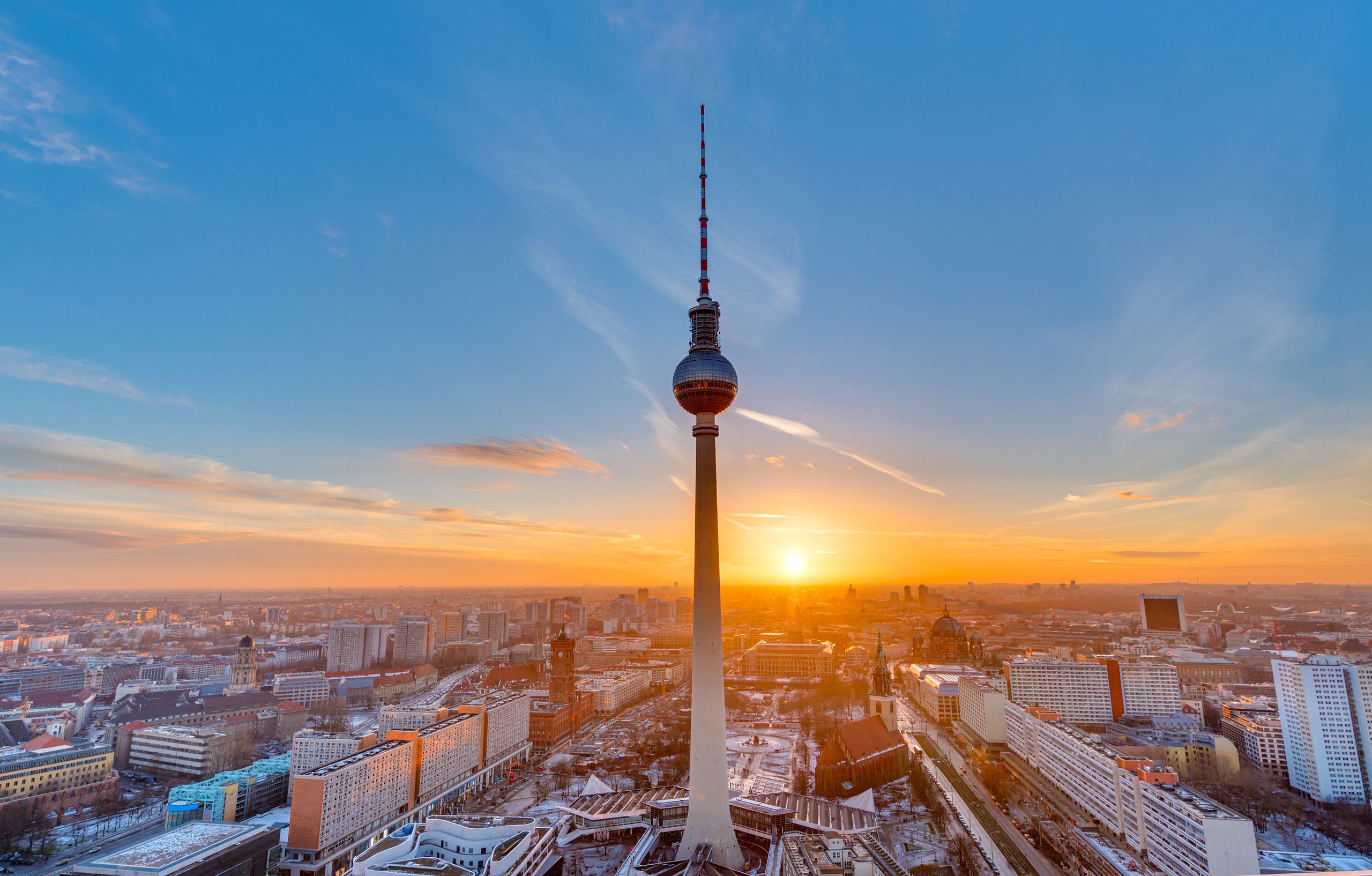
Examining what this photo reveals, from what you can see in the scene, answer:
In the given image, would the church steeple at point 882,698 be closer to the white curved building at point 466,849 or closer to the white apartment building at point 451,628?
the white curved building at point 466,849

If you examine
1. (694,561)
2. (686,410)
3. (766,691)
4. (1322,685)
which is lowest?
(766,691)

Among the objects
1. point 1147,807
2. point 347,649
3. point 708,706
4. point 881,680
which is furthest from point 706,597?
point 347,649

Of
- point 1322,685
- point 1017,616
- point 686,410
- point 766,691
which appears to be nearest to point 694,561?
point 686,410

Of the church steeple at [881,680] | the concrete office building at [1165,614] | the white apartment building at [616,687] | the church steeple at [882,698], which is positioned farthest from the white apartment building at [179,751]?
the concrete office building at [1165,614]

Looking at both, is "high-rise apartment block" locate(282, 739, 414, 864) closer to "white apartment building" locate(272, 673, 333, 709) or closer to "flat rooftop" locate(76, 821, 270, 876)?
"flat rooftop" locate(76, 821, 270, 876)

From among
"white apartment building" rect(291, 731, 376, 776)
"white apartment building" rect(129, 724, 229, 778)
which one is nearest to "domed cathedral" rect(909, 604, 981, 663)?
"white apartment building" rect(291, 731, 376, 776)

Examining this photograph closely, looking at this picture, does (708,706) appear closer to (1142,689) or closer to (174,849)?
(174,849)

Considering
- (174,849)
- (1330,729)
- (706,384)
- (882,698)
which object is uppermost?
(706,384)

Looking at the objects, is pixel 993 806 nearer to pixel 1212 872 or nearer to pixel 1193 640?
pixel 1212 872
